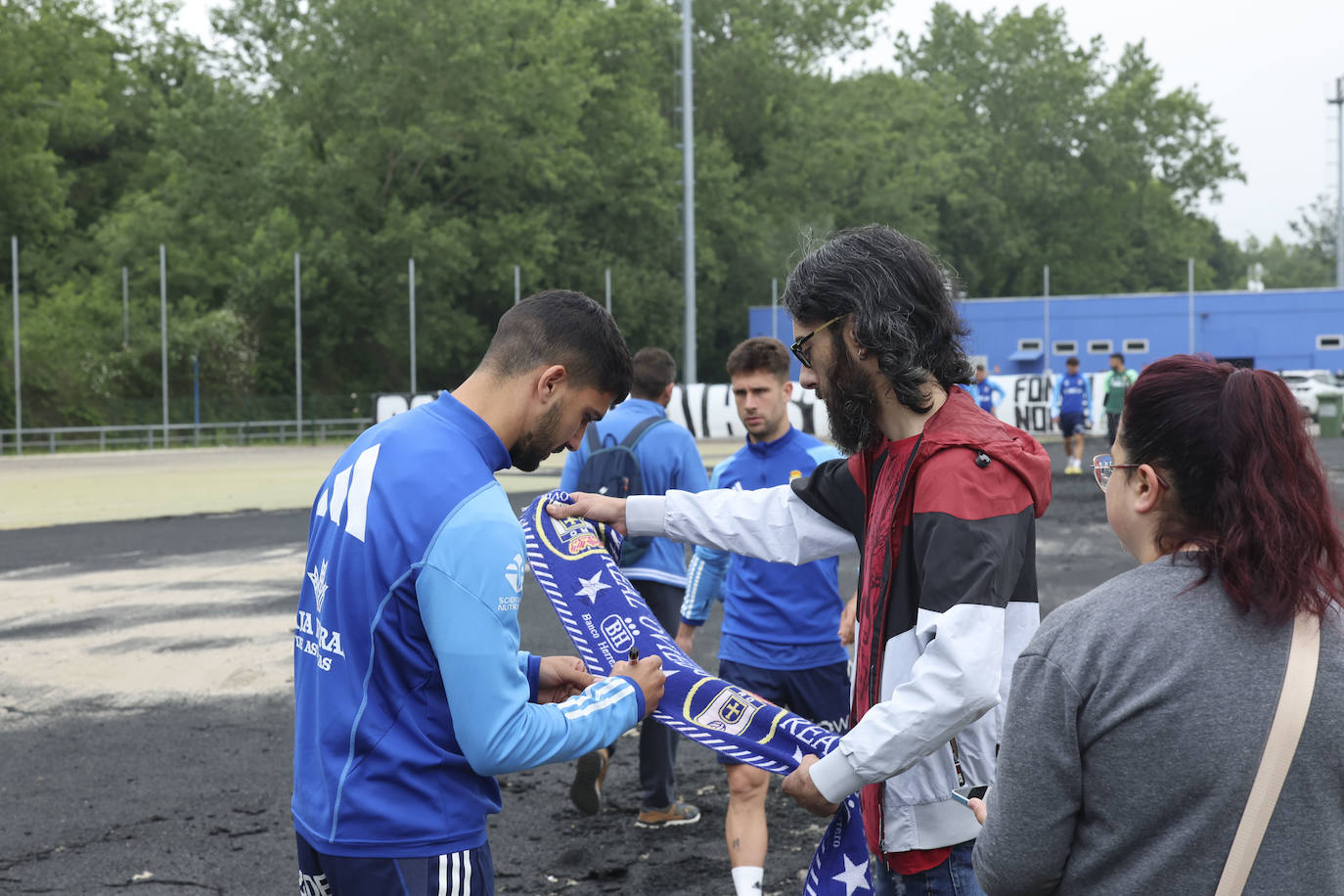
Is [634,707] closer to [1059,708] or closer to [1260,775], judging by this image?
[1059,708]

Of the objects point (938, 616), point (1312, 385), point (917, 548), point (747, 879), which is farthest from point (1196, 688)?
point (1312, 385)

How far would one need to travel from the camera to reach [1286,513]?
186cm

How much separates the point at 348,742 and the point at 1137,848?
139cm

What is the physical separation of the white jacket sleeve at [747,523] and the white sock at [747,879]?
5.02ft

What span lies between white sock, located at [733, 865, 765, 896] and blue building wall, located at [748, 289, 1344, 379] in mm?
46825

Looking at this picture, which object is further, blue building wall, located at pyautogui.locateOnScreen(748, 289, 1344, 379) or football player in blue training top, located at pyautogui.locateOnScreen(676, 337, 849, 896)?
blue building wall, located at pyautogui.locateOnScreen(748, 289, 1344, 379)

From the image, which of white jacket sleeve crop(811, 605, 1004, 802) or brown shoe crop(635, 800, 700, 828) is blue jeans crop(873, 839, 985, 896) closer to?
white jacket sleeve crop(811, 605, 1004, 802)

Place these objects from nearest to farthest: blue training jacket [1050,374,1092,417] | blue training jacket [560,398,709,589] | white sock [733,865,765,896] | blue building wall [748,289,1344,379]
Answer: white sock [733,865,765,896] → blue training jacket [560,398,709,589] → blue training jacket [1050,374,1092,417] → blue building wall [748,289,1344,379]

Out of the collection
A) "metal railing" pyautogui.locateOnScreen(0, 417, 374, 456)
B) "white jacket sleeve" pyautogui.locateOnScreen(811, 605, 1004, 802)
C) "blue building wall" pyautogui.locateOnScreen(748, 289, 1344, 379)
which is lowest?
"metal railing" pyautogui.locateOnScreen(0, 417, 374, 456)

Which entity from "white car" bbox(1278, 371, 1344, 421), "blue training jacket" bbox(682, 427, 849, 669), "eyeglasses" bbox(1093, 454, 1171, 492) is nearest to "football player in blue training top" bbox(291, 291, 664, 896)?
"eyeglasses" bbox(1093, 454, 1171, 492)

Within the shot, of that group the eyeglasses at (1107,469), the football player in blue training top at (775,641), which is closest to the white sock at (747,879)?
the football player in blue training top at (775,641)

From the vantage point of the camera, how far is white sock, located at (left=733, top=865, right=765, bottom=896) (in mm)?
4504

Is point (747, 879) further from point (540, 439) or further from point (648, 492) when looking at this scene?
point (540, 439)

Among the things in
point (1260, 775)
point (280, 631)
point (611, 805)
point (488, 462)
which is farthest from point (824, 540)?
point (280, 631)
